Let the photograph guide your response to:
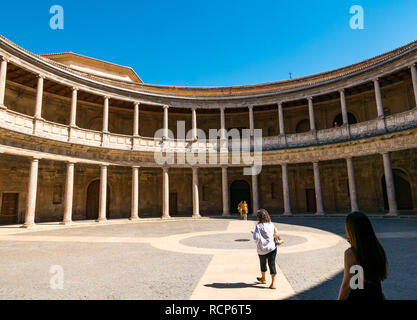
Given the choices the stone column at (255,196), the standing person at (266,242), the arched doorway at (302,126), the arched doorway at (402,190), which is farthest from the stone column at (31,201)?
the arched doorway at (402,190)

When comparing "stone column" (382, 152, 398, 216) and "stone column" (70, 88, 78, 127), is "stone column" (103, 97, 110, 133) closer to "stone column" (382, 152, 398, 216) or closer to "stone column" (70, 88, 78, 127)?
"stone column" (70, 88, 78, 127)

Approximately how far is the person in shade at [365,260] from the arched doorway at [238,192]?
2391 cm

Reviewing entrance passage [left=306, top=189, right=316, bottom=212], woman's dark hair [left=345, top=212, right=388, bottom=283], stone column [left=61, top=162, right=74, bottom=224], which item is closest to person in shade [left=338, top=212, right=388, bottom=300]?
woman's dark hair [left=345, top=212, right=388, bottom=283]

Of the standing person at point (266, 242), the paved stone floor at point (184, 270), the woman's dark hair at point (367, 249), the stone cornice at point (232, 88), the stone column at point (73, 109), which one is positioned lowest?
the paved stone floor at point (184, 270)

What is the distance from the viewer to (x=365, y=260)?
7.25ft

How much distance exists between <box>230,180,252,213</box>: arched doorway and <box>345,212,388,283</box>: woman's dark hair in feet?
78.5

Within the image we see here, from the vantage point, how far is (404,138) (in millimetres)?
16812

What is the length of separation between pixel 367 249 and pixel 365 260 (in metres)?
0.09

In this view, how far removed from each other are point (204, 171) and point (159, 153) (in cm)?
611

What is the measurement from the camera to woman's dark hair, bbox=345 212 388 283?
2148 millimetres

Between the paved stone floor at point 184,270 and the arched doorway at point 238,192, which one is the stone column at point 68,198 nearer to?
the paved stone floor at point 184,270

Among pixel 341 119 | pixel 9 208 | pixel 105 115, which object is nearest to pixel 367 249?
pixel 105 115

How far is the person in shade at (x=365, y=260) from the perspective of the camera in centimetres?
214
